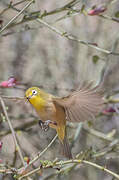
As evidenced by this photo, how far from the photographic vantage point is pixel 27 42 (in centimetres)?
404

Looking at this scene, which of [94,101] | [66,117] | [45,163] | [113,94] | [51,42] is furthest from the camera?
[51,42]

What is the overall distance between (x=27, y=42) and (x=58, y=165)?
8.16ft

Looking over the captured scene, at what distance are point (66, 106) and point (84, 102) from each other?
0.17 m

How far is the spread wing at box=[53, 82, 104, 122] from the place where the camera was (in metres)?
1.93

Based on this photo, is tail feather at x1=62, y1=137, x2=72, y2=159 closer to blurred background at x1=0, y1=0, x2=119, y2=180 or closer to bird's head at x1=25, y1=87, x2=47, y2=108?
bird's head at x1=25, y1=87, x2=47, y2=108

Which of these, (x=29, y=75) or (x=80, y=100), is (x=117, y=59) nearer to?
(x=29, y=75)

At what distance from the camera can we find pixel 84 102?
2.03m

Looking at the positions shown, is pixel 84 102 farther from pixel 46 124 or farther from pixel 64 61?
pixel 64 61

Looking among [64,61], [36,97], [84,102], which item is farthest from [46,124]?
[64,61]

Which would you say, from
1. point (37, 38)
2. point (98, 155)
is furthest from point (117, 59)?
point (98, 155)

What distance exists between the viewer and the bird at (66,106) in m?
1.96

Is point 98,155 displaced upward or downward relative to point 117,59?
downward

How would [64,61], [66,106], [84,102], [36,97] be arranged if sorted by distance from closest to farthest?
[84,102] < [66,106] < [36,97] < [64,61]

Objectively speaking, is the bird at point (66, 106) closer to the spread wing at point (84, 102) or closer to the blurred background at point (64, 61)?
the spread wing at point (84, 102)
